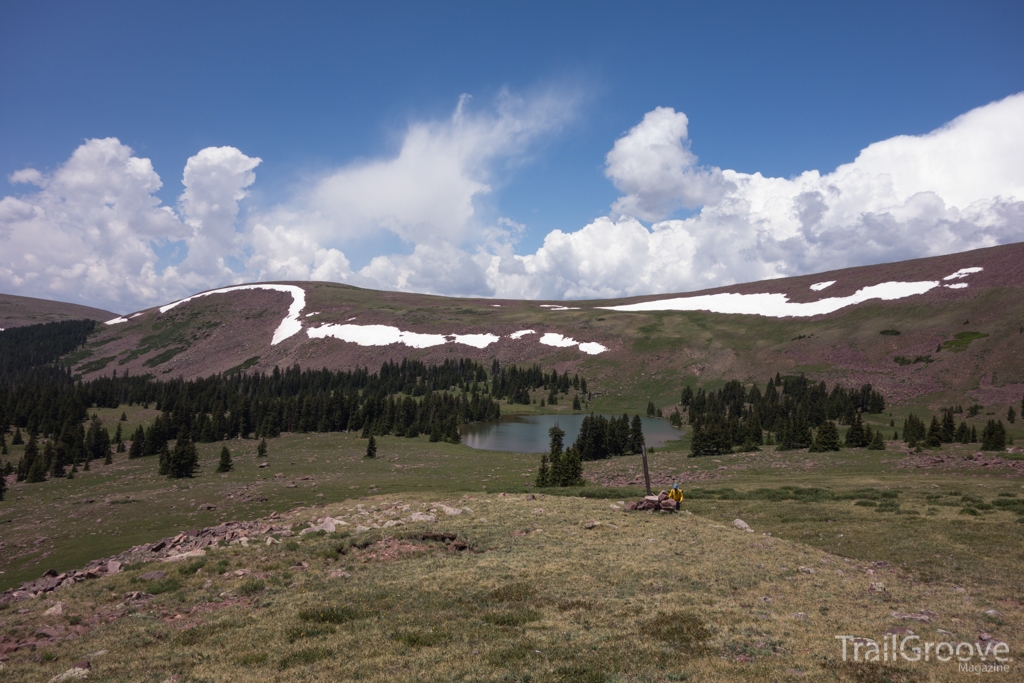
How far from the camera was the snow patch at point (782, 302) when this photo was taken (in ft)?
457

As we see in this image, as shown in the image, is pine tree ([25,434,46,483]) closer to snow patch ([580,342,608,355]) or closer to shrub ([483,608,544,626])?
shrub ([483,608,544,626])

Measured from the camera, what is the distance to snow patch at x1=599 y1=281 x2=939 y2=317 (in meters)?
139

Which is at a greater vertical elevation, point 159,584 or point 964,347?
point 964,347

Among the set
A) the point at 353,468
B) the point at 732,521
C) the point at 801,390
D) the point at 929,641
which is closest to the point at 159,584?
the point at 929,641

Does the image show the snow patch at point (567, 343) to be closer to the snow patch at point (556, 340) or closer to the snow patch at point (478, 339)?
the snow patch at point (556, 340)

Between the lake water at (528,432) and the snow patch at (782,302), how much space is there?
79.5 m

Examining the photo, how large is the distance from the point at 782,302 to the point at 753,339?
32348 millimetres

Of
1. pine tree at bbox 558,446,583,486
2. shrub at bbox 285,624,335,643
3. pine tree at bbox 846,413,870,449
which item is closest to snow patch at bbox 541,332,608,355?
pine tree at bbox 846,413,870,449

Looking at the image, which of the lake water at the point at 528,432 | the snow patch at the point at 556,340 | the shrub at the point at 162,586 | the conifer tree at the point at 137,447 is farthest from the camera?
the snow patch at the point at 556,340

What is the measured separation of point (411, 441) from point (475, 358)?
85.6 meters

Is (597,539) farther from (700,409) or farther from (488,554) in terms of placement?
(700,409)

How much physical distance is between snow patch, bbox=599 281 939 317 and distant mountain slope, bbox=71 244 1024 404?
738 mm

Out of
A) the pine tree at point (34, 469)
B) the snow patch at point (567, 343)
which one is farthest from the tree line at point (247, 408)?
the snow patch at point (567, 343)

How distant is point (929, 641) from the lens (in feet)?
37.7
